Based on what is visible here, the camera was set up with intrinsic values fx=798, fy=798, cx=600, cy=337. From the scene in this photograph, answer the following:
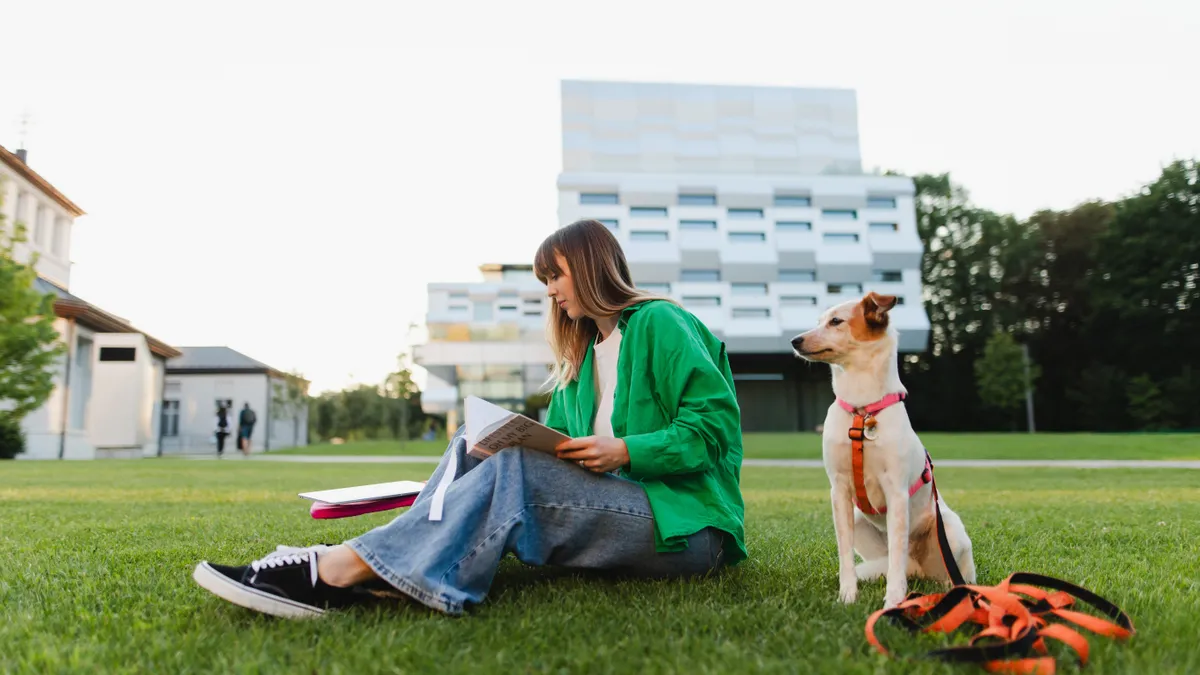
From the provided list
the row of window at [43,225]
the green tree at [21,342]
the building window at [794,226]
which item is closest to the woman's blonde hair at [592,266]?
the green tree at [21,342]

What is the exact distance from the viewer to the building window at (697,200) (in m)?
42.6

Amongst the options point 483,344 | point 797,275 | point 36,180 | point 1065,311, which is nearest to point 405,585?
point 36,180

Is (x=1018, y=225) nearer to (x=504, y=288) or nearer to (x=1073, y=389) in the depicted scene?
(x=1073, y=389)

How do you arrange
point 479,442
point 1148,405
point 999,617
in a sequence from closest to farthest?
1. point 999,617
2. point 479,442
3. point 1148,405

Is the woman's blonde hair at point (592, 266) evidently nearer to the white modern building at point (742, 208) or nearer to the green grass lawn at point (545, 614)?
the green grass lawn at point (545, 614)

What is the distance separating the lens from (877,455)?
113 inches

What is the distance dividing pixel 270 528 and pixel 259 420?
45811 millimetres

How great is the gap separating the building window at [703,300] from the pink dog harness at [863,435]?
3808cm

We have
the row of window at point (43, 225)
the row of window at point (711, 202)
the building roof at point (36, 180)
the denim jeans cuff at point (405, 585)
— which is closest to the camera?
the denim jeans cuff at point (405, 585)

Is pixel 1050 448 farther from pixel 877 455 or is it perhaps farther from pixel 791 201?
pixel 791 201

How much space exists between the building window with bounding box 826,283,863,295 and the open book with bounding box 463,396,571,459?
41680mm

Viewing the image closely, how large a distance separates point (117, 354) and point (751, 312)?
28456 millimetres

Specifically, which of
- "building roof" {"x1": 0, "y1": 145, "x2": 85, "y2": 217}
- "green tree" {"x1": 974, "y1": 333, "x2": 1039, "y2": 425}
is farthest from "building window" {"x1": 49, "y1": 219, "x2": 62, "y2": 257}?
"green tree" {"x1": 974, "y1": 333, "x2": 1039, "y2": 425}

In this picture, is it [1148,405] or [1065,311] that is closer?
[1148,405]
